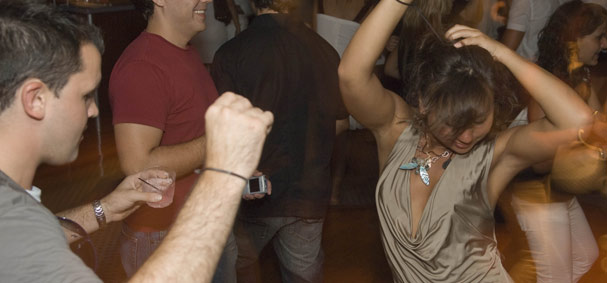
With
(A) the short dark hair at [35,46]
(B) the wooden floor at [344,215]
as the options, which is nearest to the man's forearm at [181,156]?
(A) the short dark hair at [35,46]

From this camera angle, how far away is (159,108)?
1.96 m

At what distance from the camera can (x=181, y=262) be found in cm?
98

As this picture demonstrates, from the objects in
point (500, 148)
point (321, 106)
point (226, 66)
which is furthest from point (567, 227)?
point (226, 66)

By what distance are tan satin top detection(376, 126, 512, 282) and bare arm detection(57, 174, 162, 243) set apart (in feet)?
2.41

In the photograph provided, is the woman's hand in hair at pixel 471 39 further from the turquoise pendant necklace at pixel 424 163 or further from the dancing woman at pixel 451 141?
the turquoise pendant necklace at pixel 424 163

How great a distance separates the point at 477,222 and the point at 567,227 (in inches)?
39.0

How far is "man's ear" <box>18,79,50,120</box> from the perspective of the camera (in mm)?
1090

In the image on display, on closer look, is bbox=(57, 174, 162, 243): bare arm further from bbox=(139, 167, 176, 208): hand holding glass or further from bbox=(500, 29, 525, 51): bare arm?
bbox=(500, 29, 525, 51): bare arm

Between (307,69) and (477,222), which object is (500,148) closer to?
(477,222)

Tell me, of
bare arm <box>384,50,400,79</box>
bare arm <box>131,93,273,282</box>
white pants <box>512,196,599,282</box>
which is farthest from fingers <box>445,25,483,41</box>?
bare arm <box>384,50,400,79</box>

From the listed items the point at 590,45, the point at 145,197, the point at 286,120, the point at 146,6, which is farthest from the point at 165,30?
the point at 590,45

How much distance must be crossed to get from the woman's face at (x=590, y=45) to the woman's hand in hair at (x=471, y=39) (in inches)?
56.4

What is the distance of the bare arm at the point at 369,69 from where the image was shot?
1.68 m

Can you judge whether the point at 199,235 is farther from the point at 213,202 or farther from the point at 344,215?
the point at 344,215
